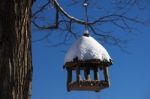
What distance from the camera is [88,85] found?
5.50 metres

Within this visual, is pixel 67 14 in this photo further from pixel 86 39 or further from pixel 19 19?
pixel 19 19

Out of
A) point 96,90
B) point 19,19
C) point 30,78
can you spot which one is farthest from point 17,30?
point 96,90

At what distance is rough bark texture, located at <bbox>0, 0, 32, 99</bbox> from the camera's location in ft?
10.6

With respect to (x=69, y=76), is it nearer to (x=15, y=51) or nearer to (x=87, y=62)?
(x=87, y=62)

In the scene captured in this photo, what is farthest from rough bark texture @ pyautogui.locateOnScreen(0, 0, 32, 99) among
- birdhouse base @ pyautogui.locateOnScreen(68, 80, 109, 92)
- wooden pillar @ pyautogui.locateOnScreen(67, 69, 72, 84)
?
wooden pillar @ pyautogui.locateOnScreen(67, 69, 72, 84)

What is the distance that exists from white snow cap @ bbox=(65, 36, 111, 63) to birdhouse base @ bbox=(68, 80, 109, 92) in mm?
340

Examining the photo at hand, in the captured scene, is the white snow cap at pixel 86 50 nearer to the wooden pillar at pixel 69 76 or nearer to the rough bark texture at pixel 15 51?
the wooden pillar at pixel 69 76

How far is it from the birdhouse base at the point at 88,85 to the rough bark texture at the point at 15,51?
6.84 ft

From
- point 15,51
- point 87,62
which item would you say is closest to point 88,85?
point 87,62

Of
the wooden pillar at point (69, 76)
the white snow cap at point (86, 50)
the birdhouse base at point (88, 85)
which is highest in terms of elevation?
the white snow cap at point (86, 50)

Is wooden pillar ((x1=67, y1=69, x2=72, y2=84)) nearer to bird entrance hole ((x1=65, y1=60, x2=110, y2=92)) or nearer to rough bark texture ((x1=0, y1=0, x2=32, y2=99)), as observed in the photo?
bird entrance hole ((x1=65, y1=60, x2=110, y2=92))

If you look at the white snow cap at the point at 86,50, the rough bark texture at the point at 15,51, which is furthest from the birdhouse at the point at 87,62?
the rough bark texture at the point at 15,51

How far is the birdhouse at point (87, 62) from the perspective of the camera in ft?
17.7

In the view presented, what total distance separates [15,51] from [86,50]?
2.18 meters
